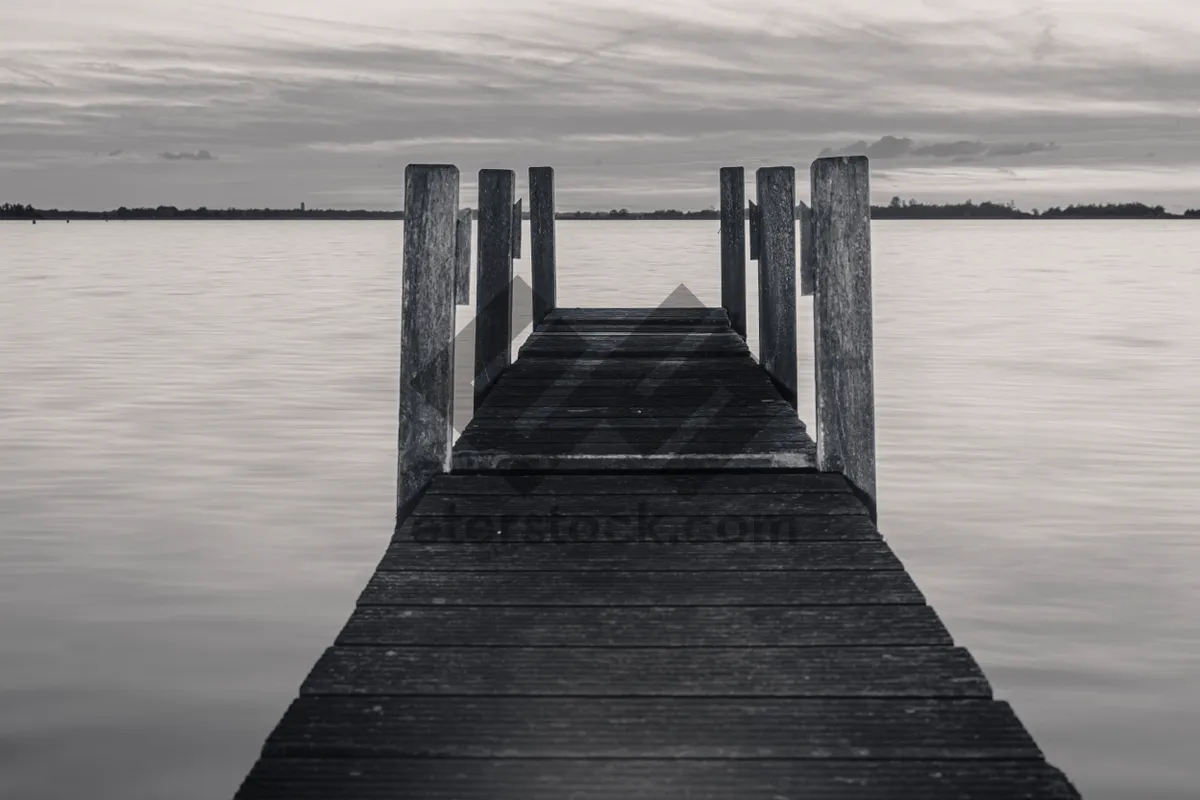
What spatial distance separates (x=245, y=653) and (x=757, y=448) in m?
2.65

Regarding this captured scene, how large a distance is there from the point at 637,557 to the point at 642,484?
1.05m

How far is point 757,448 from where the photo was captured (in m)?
5.98

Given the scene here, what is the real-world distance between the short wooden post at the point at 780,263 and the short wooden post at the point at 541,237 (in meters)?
3.24

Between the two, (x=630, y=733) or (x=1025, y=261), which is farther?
(x=1025, y=261)

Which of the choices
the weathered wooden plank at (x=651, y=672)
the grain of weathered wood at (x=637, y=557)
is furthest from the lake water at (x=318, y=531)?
the weathered wooden plank at (x=651, y=672)

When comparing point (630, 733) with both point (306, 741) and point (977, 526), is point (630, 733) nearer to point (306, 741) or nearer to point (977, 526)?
point (306, 741)

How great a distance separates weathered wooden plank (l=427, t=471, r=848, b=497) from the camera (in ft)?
17.9

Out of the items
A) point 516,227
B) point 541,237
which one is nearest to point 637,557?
point 516,227

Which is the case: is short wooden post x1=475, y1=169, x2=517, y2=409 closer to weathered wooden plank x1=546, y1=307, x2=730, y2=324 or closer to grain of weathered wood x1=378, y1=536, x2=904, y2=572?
weathered wooden plank x1=546, y1=307, x2=730, y2=324

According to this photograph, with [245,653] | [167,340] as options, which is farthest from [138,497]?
[167,340]

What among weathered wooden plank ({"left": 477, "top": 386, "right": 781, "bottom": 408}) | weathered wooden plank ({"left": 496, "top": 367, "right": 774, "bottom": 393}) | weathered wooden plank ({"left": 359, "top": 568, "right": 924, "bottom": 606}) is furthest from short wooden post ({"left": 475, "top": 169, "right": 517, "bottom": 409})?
weathered wooden plank ({"left": 359, "top": 568, "right": 924, "bottom": 606})

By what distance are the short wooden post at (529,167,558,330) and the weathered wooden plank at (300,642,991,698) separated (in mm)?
8211

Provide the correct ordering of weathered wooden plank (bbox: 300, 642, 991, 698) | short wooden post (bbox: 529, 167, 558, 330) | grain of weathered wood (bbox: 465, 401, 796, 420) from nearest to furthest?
weathered wooden plank (bbox: 300, 642, 991, 698) < grain of weathered wood (bbox: 465, 401, 796, 420) < short wooden post (bbox: 529, 167, 558, 330)

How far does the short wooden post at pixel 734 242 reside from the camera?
41.1ft
